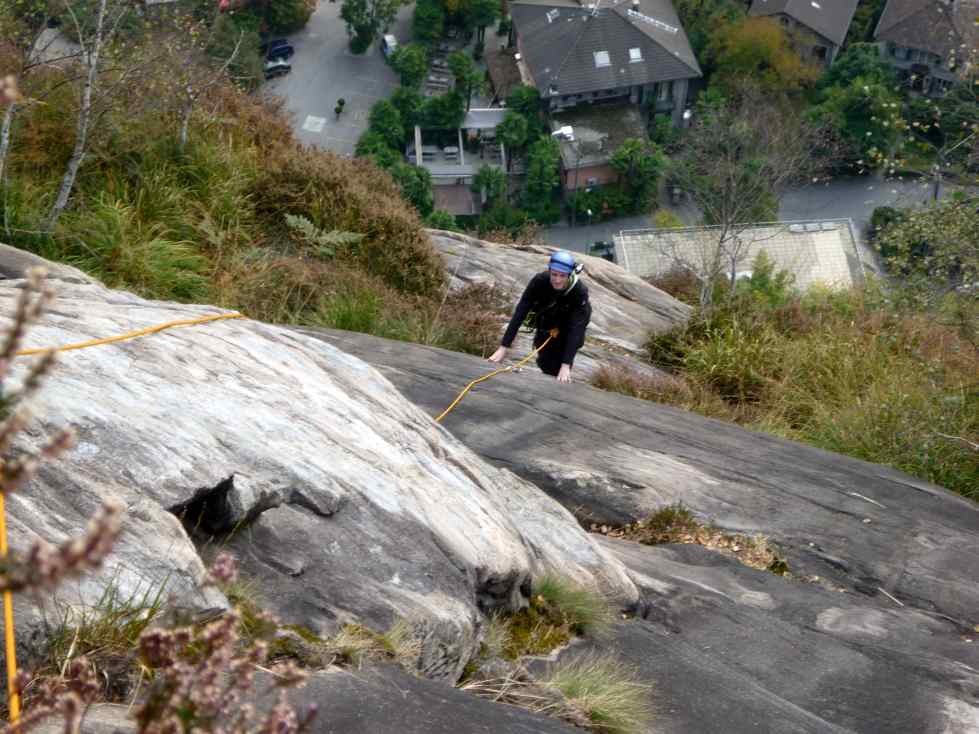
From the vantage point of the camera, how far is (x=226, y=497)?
4852 mm

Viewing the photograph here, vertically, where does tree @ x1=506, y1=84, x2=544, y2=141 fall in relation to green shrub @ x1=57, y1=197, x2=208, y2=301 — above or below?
above

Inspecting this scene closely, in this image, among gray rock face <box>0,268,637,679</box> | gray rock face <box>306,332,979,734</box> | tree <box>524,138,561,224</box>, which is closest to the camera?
gray rock face <box>0,268,637,679</box>

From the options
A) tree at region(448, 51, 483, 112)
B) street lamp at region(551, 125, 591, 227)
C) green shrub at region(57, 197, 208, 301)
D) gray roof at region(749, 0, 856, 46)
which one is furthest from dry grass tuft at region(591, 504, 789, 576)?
gray roof at region(749, 0, 856, 46)

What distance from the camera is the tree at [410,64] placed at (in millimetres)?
51719

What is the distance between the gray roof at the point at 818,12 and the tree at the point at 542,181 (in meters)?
18.5

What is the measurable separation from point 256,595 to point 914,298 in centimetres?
1214

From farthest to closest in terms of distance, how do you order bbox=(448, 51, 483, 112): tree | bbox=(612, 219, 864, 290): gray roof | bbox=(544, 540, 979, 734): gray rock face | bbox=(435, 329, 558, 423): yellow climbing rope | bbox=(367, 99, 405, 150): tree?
bbox=(448, 51, 483, 112): tree
bbox=(367, 99, 405, 150): tree
bbox=(612, 219, 864, 290): gray roof
bbox=(435, 329, 558, 423): yellow climbing rope
bbox=(544, 540, 979, 734): gray rock face

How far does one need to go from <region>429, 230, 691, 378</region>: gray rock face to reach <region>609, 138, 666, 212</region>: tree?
30842 mm

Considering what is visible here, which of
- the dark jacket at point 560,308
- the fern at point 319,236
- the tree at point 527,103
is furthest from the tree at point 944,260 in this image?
the tree at point 527,103

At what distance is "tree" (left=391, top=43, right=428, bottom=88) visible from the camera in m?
51.7

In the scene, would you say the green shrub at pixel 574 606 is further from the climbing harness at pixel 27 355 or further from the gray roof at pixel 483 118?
the gray roof at pixel 483 118

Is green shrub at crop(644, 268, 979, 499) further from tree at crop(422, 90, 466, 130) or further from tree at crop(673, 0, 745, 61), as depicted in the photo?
tree at crop(673, 0, 745, 61)

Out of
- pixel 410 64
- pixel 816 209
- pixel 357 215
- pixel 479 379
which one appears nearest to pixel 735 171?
pixel 357 215

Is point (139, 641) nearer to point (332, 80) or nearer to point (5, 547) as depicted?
point (5, 547)
